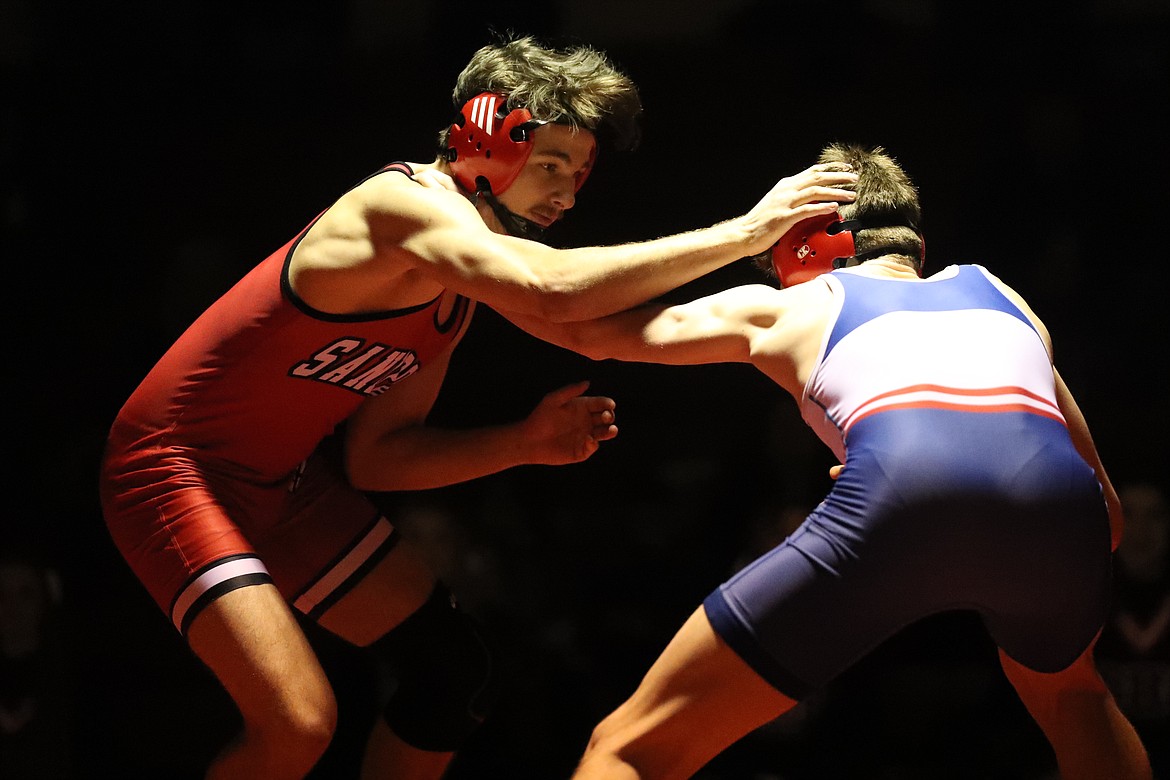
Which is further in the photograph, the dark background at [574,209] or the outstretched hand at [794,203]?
the dark background at [574,209]

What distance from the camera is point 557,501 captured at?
14.5 ft

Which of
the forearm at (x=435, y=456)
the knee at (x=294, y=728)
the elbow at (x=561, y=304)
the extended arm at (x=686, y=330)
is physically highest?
the elbow at (x=561, y=304)

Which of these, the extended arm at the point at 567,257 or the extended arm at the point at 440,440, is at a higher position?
the extended arm at the point at 567,257

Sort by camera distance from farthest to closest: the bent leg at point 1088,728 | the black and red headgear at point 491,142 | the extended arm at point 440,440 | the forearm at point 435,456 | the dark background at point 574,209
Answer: the dark background at point 574,209, the forearm at point 435,456, the extended arm at point 440,440, the black and red headgear at point 491,142, the bent leg at point 1088,728

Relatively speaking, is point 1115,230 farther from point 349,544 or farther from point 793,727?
point 349,544

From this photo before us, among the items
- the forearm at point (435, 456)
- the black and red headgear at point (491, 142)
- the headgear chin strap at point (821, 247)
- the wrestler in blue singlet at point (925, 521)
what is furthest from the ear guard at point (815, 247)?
the forearm at point (435, 456)

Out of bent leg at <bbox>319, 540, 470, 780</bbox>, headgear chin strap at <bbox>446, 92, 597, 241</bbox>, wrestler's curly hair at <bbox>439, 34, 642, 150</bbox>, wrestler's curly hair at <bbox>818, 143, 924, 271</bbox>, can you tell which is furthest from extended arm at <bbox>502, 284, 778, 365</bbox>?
bent leg at <bbox>319, 540, 470, 780</bbox>

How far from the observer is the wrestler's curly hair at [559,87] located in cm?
273

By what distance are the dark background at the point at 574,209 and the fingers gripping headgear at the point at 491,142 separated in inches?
59.2

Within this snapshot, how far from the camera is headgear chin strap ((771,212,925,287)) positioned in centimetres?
249

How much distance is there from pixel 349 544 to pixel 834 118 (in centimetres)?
245

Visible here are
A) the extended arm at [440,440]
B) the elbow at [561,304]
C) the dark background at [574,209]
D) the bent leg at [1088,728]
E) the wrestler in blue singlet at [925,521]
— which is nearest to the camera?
the wrestler in blue singlet at [925,521]

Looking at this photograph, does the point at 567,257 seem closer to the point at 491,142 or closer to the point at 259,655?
the point at 491,142

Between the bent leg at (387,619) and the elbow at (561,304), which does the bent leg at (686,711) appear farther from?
the bent leg at (387,619)
